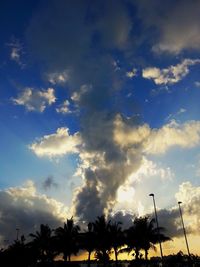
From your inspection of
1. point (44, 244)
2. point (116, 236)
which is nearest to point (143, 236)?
point (116, 236)

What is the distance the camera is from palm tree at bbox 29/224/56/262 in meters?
65.3

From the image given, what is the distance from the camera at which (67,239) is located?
62031 millimetres

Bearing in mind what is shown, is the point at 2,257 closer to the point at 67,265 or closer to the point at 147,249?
the point at 67,265

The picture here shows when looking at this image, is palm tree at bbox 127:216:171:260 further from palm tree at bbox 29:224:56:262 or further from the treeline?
palm tree at bbox 29:224:56:262

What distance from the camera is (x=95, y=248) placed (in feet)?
200

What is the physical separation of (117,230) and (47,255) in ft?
56.3

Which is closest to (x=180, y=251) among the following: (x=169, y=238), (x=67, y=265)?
(x=169, y=238)

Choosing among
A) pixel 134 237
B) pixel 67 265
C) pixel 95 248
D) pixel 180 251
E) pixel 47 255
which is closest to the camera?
pixel 67 265

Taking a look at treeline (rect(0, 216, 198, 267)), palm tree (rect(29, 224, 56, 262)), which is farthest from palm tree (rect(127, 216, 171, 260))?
palm tree (rect(29, 224, 56, 262))

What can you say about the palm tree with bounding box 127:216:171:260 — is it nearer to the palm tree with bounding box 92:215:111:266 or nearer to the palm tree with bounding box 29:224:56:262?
the palm tree with bounding box 92:215:111:266

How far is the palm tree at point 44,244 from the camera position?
6526 centimetres

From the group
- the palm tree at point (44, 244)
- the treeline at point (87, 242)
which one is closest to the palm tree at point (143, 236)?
the treeline at point (87, 242)

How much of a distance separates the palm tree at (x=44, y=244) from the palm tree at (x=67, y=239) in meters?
3.13

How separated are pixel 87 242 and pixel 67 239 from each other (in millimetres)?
3907
